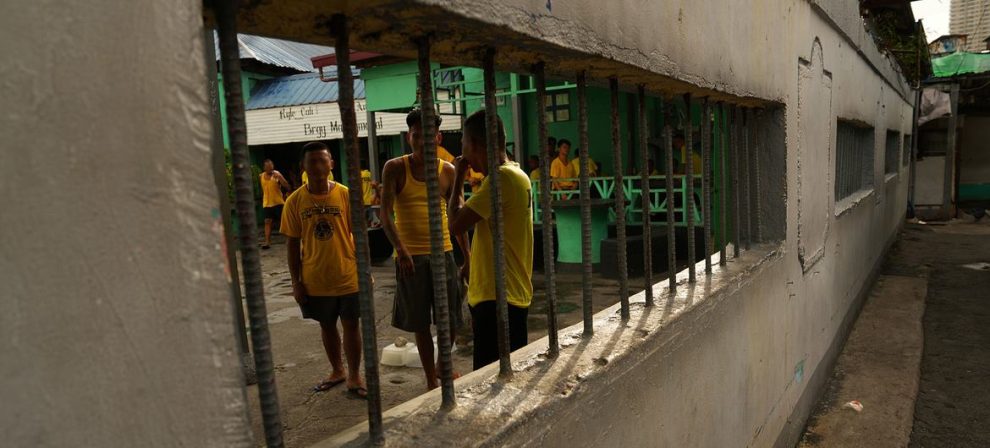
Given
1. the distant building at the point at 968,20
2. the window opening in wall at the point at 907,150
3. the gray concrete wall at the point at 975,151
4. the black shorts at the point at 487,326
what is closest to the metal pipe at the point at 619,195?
the black shorts at the point at 487,326

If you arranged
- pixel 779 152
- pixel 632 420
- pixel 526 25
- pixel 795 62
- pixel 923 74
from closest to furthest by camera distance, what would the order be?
pixel 526 25 → pixel 632 420 → pixel 779 152 → pixel 795 62 → pixel 923 74

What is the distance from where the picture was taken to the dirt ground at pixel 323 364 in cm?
380

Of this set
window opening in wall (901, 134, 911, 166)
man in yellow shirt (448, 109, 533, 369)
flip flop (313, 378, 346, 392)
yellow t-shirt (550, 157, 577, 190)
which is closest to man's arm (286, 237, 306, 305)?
flip flop (313, 378, 346, 392)

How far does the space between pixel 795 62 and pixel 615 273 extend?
4.80m

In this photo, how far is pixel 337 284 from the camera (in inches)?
158

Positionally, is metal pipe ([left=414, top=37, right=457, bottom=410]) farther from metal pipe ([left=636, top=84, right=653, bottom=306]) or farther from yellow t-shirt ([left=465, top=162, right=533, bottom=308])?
yellow t-shirt ([left=465, top=162, right=533, bottom=308])

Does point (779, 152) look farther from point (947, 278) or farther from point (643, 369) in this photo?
point (947, 278)

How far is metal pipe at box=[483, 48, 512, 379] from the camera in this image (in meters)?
1.64

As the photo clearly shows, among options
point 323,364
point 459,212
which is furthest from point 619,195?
point 323,364

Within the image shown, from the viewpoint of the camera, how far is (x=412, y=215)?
12.2 ft

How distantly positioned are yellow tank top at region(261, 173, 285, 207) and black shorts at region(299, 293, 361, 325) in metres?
8.96

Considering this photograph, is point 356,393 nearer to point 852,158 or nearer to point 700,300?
point 700,300

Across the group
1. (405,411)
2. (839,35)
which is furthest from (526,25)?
(839,35)

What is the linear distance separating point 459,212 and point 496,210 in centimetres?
108
